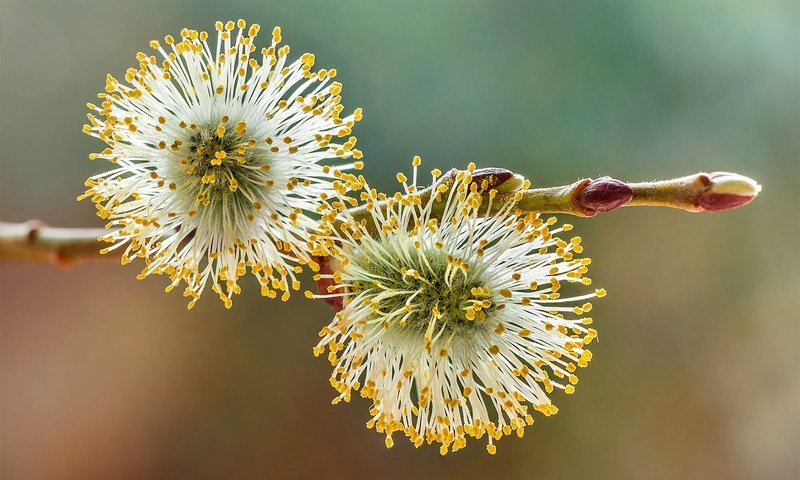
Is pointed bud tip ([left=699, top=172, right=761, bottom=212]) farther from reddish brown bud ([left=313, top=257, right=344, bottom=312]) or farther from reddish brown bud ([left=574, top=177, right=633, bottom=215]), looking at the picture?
reddish brown bud ([left=313, top=257, right=344, bottom=312])

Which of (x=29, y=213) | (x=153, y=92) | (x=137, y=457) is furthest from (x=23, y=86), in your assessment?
(x=153, y=92)

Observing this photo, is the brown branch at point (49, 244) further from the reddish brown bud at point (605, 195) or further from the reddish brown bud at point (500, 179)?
the reddish brown bud at point (605, 195)

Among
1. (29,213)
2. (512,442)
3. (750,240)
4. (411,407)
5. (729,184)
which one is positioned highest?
(29,213)

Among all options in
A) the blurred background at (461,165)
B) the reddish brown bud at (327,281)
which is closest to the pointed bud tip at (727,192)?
the reddish brown bud at (327,281)

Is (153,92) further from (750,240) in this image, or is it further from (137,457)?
(750,240)

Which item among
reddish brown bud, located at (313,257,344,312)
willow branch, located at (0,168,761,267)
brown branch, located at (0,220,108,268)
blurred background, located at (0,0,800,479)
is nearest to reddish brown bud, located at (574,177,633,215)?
willow branch, located at (0,168,761,267)

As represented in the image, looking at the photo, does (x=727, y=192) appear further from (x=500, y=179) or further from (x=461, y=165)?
(x=461, y=165)
